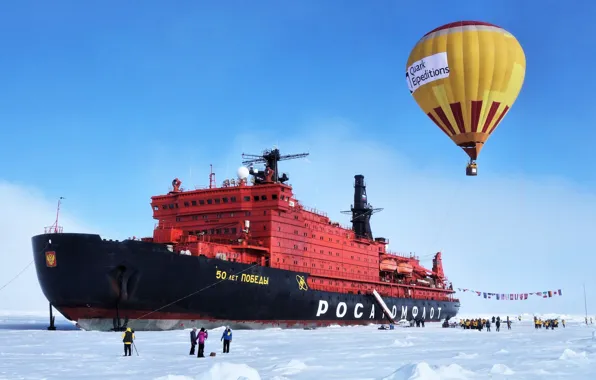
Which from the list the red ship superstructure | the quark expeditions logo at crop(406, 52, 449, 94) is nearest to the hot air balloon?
the quark expeditions logo at crop(406, 52, 449, 94)

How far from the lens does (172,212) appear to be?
46.3 metres

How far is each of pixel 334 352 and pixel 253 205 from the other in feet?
75.6

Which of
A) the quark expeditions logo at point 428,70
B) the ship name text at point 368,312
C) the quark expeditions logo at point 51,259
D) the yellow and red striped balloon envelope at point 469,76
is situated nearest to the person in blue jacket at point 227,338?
the quark expeditions logo at point 51,259

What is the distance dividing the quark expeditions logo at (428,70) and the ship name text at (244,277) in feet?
53.6

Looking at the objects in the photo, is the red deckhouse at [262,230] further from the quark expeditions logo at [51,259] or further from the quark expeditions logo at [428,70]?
the quark expeditions logo at [428,70]

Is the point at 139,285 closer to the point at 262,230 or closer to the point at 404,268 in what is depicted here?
the point at 262,230

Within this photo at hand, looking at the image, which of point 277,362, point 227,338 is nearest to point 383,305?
point 227,338

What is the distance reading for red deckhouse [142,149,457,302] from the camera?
41.0 m

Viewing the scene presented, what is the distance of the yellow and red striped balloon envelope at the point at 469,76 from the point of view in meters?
31.5

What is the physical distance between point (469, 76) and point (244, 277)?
1911 centimetres

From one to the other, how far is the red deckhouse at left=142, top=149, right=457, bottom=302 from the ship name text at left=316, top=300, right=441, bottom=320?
5.47ft

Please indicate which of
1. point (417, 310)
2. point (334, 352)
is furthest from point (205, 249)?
point (417, 310)

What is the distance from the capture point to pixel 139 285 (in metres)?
33.5

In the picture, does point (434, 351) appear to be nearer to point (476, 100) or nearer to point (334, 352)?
point (334, 352)
